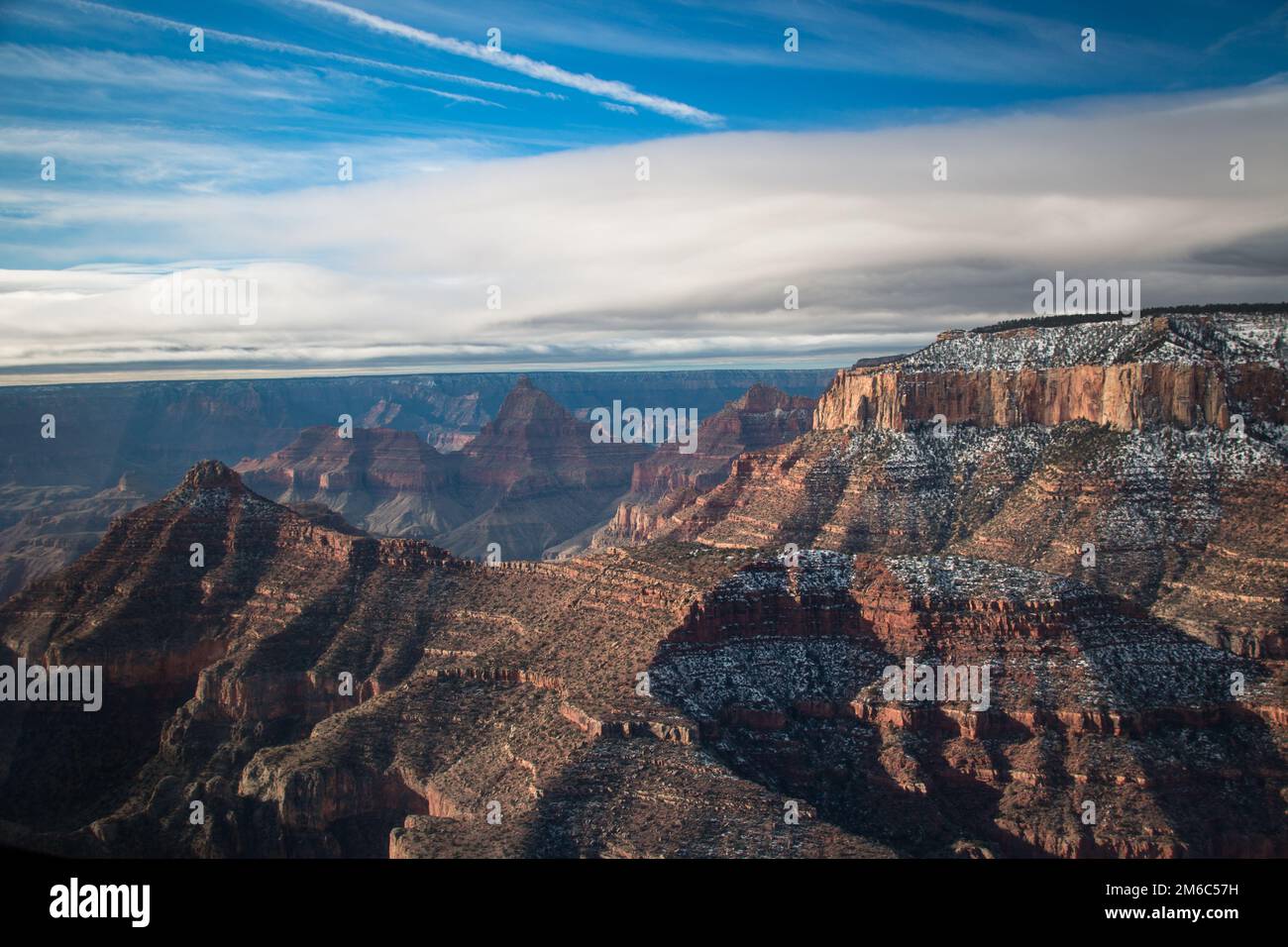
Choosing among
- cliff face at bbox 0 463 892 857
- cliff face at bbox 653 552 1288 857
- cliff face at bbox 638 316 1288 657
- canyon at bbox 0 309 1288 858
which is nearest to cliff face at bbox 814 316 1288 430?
cliff face at bbox 638 316 1288 657

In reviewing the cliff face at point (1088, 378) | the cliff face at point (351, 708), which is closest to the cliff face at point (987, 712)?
the cliff face at point (351, 708)

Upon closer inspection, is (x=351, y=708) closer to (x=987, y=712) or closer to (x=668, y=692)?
(x=668, y=692)

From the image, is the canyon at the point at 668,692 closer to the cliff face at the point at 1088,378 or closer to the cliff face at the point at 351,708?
the cliff face at the point at 351,708

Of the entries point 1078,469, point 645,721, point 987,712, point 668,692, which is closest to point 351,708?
point 668,692

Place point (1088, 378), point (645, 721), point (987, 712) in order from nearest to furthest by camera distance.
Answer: point (645, 721), point (987, 712), point (1088, 378)
